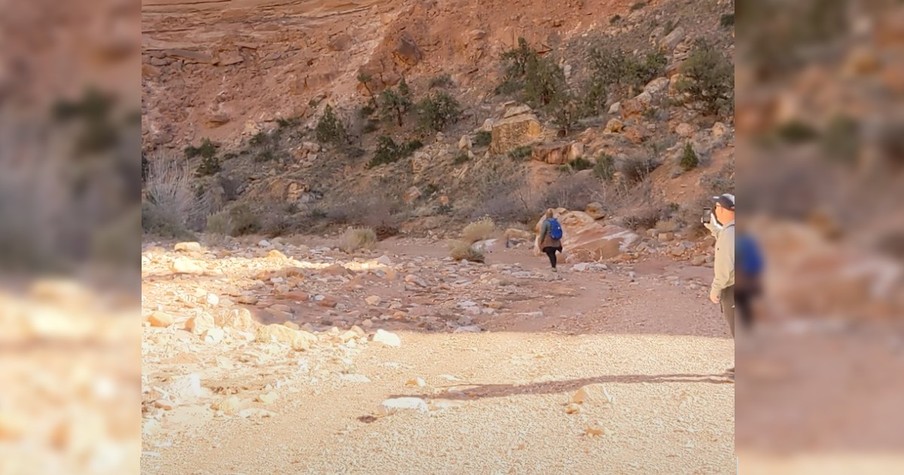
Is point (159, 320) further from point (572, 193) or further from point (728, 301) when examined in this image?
point (572, 193)

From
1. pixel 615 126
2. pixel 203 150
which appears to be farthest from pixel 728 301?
pixel 203 150

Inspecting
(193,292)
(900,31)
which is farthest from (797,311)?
(193,292)

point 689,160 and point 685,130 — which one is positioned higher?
point 685,130

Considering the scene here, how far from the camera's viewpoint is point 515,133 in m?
17.8

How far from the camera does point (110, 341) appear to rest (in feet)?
4.24

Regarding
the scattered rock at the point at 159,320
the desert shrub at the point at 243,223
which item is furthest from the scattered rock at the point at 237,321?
the desert shrub at the point at 243,223

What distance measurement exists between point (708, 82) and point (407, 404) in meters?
13.8

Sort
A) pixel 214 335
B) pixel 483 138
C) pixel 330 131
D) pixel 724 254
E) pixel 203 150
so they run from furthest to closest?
1. pixel 203 150
2. pixel 330 131
3. pixel 483 138
4. pixel 214 335
5. pixel 724 254

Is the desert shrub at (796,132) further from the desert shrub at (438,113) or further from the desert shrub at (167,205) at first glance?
the desert shrub at (438,113)

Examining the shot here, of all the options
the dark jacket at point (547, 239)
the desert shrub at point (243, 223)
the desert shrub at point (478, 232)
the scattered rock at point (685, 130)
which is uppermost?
the scattered rock at point (685, 130)

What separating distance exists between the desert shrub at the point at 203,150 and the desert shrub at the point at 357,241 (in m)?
12.7

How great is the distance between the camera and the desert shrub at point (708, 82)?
15.5 m

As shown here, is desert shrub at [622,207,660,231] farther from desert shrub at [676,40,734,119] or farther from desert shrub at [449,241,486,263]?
desert shrub at [676,40,734,119]

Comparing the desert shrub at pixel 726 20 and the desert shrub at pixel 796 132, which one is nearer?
the desert shrub at pixel 796 132
